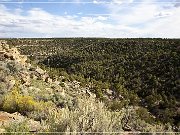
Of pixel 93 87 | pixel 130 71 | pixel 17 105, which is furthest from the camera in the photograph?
pixel 130 71

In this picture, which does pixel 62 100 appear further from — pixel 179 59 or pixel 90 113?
pixel 179 59

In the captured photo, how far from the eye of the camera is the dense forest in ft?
119

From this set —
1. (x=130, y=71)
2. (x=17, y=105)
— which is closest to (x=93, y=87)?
(x=130, y=71)

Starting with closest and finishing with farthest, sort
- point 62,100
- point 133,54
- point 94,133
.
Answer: point 94,133 < point 62,100 < point 133,54

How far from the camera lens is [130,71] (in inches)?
1994

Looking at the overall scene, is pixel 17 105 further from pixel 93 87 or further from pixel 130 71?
pixel 130 71

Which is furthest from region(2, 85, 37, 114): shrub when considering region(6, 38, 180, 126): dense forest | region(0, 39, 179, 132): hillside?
region(6, 38, 180, 126): dense forest

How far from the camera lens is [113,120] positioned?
7.87 m

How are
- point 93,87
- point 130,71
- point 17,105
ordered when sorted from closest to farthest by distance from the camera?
point 17,105 < point 93,87 < point 130,71

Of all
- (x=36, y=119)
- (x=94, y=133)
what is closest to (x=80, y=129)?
(x=94, y=133)

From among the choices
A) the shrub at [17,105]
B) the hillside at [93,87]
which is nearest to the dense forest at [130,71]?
the hillside at [93,87]

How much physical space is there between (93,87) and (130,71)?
16.0m

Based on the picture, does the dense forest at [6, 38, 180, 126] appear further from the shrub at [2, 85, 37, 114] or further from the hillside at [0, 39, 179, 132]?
the shrub at [2, 85, 37, 114]

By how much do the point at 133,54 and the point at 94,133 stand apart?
52.3 meters
